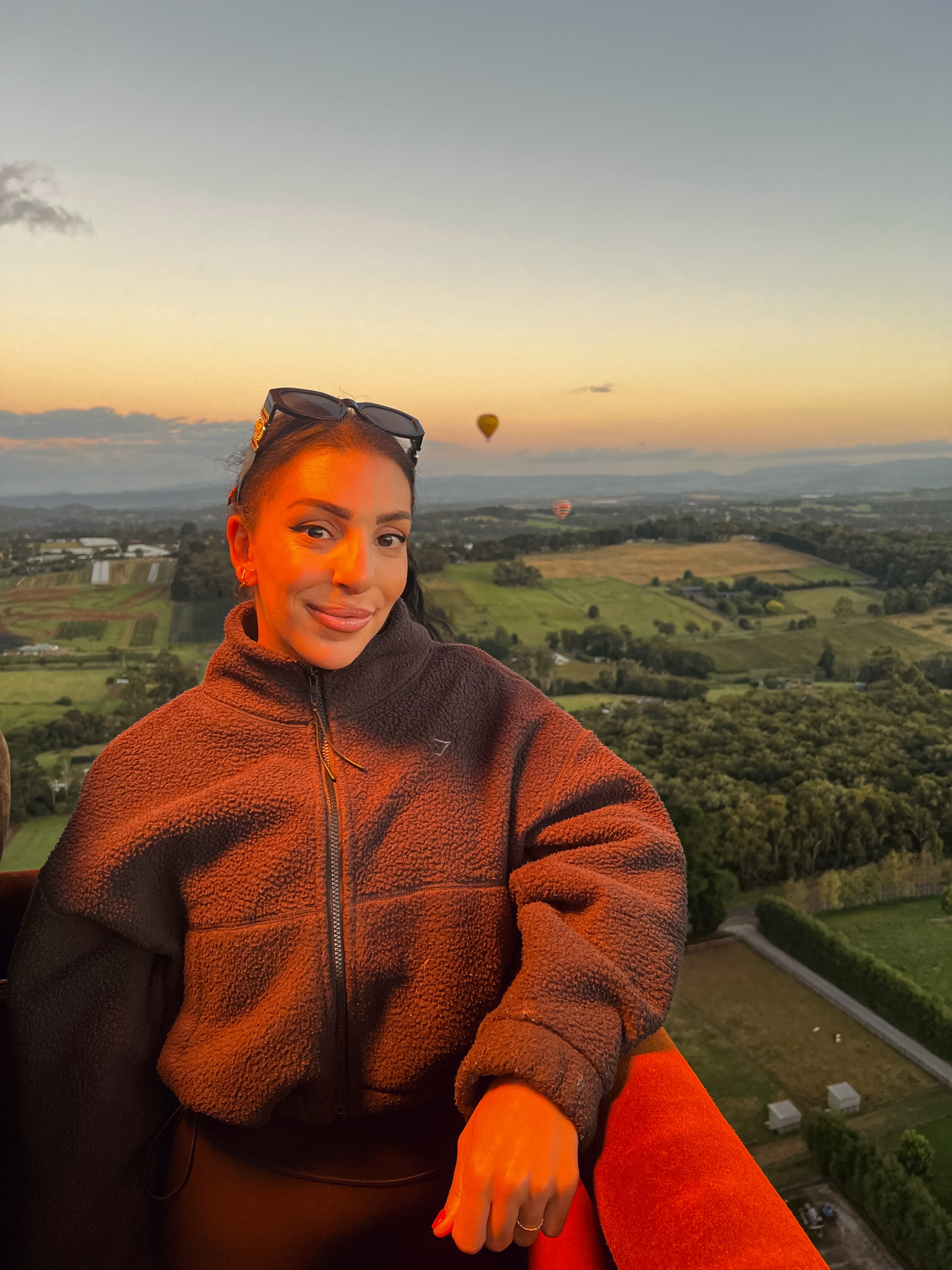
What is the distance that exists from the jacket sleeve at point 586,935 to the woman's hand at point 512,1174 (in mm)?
21

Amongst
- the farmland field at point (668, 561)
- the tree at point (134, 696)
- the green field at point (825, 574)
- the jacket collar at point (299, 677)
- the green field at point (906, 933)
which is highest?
the jacket collar at point (299, 677)

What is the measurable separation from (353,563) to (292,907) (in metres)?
0.42

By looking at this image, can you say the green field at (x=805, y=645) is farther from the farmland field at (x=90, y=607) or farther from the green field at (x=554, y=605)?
the farmland field at (x=90, y=607)

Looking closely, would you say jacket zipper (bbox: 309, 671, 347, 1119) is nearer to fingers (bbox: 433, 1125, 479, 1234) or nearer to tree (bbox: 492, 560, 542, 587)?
fingers (bbox: 433, 1125, 479, 1234)

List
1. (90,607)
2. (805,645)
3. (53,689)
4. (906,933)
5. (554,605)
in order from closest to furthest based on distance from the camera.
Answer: (90,607)
(53,689)
(906,933)
(554,605)
(805,645)

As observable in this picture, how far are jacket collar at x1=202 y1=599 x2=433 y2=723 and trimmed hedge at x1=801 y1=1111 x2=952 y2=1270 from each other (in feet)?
15.2

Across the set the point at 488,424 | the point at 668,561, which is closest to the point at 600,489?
the point at 668,561

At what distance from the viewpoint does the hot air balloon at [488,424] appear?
11.7 feet

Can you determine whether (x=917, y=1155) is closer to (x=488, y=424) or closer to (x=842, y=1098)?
(x=842, y=1098)

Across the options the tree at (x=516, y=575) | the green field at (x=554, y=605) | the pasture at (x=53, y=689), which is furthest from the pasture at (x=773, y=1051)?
the pasture at (x=53, y=689)

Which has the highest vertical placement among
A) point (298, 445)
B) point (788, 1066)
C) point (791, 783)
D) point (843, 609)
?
point (298, 445)

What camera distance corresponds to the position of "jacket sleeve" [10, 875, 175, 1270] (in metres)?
0.93

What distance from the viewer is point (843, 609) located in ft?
28.6

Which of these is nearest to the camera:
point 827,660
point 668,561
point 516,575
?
point 516,575
